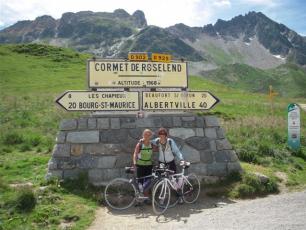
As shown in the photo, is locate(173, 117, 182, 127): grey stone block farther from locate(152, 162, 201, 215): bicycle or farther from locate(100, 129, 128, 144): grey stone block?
locate(152, 162, 201, 215): bicycle

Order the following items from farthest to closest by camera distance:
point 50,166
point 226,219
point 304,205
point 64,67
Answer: point 64,67
point 50,166
point 304,205
point 226,219

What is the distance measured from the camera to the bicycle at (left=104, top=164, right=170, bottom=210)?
38.4 feet

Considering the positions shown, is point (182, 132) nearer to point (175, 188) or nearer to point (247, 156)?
point (175, 188)

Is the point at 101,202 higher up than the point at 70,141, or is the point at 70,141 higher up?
the point at 70,141

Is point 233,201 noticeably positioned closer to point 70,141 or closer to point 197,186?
point 197,186

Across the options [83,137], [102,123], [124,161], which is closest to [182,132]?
[124,161]

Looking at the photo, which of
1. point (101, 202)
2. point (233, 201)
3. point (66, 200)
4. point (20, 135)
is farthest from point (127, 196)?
point (20, 135)

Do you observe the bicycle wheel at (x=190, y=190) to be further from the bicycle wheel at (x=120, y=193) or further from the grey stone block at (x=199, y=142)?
the bicycle wheel at (x=120, y=193)

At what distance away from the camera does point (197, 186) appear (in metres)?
13.0

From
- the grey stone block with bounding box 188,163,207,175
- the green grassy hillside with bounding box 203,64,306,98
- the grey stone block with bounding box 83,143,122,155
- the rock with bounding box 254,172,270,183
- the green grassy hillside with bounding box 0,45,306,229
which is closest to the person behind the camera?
the green grassy hillside with bounding box 0,45,306,229

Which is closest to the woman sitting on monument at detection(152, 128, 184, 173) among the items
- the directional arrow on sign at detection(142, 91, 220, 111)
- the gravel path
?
the gravel path

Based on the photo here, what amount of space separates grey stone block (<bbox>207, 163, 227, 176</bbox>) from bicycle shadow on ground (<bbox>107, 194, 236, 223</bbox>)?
1.11 m

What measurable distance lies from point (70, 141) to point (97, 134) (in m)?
0.81

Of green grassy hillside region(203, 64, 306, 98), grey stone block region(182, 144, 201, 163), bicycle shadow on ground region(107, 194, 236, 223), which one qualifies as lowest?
bicycle shadow on ground region(107, 194, 236, 223)
